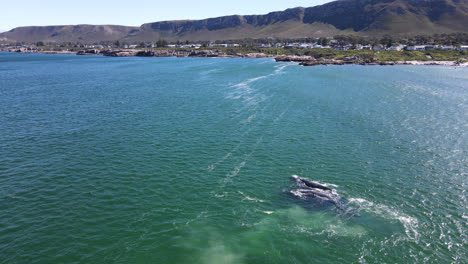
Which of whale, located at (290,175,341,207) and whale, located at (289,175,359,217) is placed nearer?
whale, located at (289,175,359,217)

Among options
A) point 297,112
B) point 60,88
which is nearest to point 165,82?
point 60,88

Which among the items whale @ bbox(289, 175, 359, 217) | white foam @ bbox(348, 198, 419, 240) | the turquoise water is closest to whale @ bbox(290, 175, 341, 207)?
whale @ bbox(289, 175, 359, 217)

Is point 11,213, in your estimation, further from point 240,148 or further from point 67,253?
point 240,148

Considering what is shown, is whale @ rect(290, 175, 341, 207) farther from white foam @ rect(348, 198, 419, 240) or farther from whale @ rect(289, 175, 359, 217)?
white foam @ rect(348, 198, 419, 240)

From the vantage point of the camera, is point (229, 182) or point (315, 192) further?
point (229, 182)

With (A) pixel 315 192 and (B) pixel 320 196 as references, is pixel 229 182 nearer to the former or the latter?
(A) pixel 315 192

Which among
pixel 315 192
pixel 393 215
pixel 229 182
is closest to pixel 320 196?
pixel 315 192

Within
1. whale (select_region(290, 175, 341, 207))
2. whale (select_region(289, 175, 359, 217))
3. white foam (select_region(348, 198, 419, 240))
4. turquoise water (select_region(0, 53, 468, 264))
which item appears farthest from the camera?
whale (select_region(290, 175, 341, 207))

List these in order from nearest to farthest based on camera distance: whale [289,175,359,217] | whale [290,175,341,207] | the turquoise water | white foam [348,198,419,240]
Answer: the turquoise water < white foam [348,198,419,240] < whale [289,175,359,217] < whale [290,175,341,207]

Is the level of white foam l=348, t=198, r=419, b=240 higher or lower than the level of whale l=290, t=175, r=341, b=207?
lower
